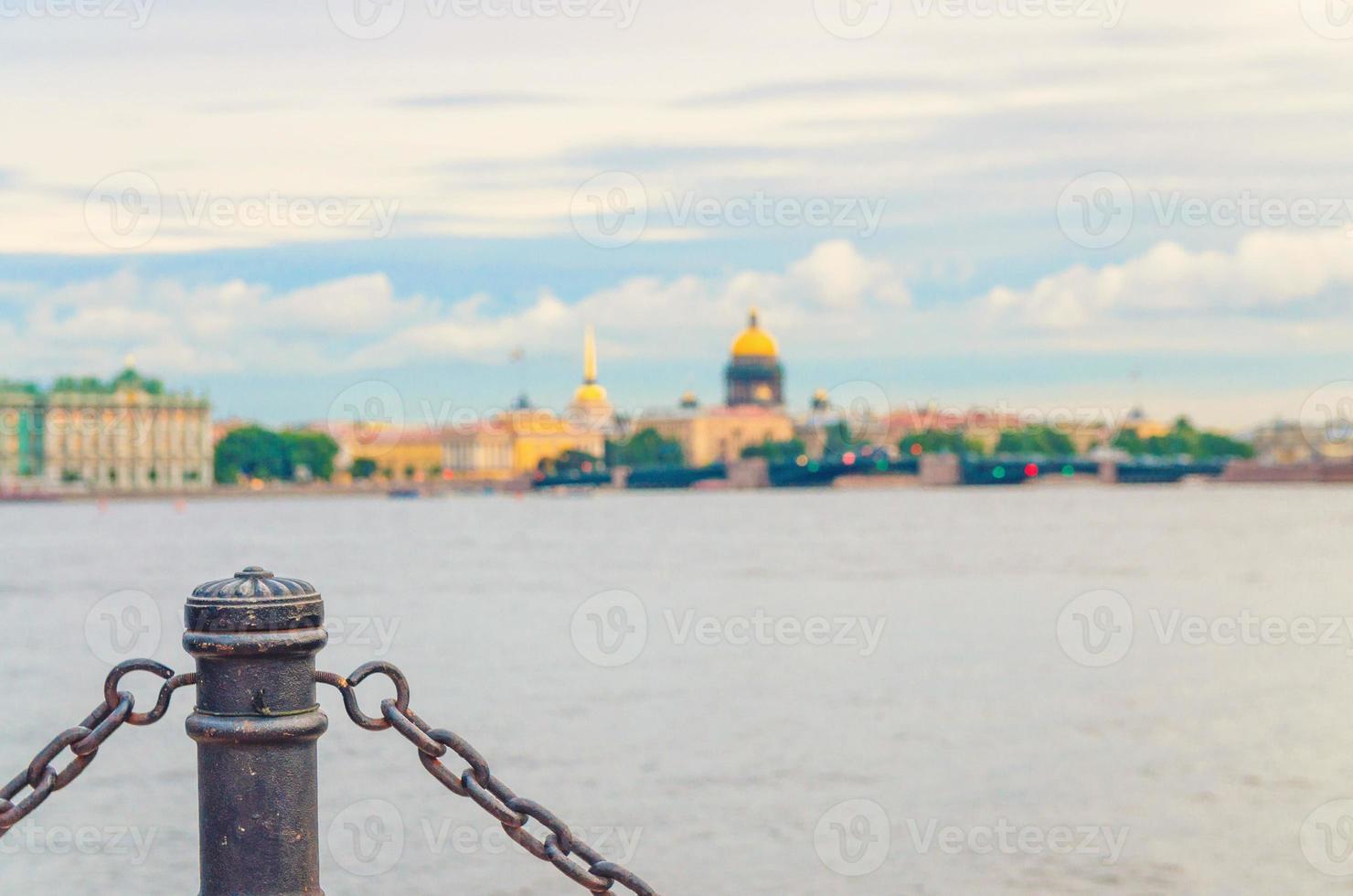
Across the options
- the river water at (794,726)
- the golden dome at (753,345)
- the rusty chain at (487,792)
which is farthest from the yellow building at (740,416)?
the rusty chain at (487,792)

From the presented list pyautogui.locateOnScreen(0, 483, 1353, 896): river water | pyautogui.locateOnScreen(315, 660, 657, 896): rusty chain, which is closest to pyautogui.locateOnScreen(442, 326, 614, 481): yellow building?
pyautogui.locateOnScreen(0, 483, 1353, 896): river water

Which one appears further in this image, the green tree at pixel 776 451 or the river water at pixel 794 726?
the green tree at pixel 776 451

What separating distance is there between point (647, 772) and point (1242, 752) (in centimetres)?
377

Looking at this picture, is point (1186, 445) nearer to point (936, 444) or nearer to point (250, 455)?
point (936, 444)

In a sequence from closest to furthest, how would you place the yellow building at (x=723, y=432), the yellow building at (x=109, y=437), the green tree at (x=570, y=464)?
the yellow building at (x=109, y=437) < the green tree at (x=570, y=464) < the yellow building at (x=723, y=432)

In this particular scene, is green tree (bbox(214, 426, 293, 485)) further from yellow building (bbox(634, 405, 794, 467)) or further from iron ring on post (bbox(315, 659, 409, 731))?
iron ring on post (bbox(315, 659, 409, 731))

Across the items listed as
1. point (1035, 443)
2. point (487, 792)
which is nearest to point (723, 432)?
point (1035, 443)

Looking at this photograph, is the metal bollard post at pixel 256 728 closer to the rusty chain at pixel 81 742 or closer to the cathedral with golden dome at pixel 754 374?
the rusty chain at pixel 81 742

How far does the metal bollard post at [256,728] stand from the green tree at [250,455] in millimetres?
101389

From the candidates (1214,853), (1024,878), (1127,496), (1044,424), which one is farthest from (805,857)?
(1044,424)

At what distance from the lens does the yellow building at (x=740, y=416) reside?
11069 centimetres

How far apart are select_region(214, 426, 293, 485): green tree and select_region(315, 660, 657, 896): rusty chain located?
10130 cm

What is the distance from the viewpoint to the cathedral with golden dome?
115250 mm

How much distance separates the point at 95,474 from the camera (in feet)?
317
